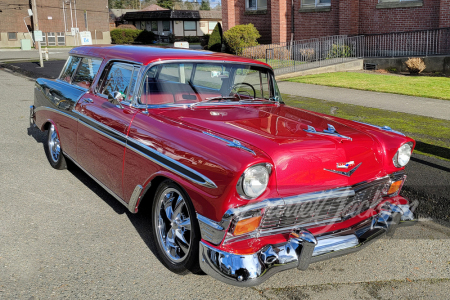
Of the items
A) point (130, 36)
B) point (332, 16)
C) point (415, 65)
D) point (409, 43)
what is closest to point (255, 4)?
point (332, 16)

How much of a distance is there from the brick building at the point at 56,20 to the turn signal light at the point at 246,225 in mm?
58432

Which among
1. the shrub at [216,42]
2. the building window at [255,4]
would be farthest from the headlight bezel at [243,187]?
the building window at [255,4]

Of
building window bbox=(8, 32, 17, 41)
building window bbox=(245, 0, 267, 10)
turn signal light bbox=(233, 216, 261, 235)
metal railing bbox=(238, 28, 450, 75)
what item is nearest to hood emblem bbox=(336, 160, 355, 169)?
turn signal light bbox=(233, 216, 261, 235)

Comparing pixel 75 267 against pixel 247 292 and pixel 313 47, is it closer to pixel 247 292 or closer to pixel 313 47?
pixel 247 292

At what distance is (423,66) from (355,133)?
47.2 feet

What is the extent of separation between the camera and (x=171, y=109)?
4027mm

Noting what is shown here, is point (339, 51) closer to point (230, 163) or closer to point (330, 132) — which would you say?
point (330, 132)

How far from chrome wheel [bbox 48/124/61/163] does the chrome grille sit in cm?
366

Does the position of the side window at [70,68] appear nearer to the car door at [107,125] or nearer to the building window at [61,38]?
the car door at [107,125]

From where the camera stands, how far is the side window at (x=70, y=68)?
5.54 meters

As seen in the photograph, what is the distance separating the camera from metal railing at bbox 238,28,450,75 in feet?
57.3

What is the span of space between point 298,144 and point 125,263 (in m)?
1.64

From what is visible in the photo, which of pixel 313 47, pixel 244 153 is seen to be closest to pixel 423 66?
pixel 313 47

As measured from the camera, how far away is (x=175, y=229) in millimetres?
3441
